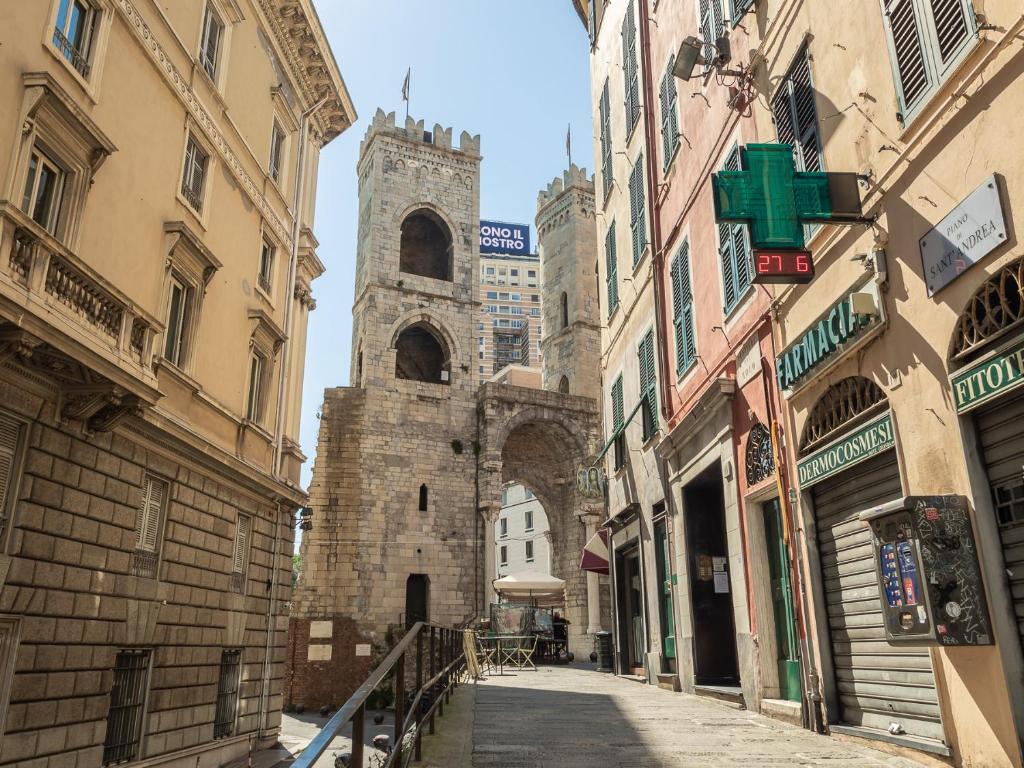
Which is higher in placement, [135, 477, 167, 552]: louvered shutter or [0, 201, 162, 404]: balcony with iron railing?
[0, 201, 162, 404]: balcony with iron railing

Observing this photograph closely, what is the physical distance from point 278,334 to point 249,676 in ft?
24.5

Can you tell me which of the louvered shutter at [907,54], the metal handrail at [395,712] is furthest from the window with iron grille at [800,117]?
the metal handrail at [395,712]

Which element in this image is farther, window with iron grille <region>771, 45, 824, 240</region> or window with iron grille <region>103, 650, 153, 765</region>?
window with iron grille <region>103, 650, 153, 765</region>

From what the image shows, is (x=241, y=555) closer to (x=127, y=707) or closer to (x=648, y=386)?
(x=127, y=707)

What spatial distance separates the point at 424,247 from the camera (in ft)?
119

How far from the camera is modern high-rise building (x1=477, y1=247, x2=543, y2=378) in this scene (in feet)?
346

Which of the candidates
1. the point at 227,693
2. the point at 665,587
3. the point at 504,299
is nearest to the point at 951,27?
the point at 665,587

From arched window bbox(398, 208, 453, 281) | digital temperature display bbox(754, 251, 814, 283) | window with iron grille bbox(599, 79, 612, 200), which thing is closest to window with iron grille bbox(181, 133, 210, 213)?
window with iron grille bbox(599, 79, 612, 200)

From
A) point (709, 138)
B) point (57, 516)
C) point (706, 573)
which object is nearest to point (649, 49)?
point (709, 138)

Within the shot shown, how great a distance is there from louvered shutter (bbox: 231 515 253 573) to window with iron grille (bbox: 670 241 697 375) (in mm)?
9546

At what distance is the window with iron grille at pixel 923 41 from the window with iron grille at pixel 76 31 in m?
10.1

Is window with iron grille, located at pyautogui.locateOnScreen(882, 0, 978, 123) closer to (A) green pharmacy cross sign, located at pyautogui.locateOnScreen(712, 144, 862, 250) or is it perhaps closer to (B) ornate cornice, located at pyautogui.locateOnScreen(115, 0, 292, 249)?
(A) green pharmacy cross sign, located at pyautogui.locateOnScreen(712, 144, 862, 250)

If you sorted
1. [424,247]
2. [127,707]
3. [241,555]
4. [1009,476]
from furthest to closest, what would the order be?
1. [424,247]
2. [241,555]
3. [127,707]
4. [1009,476]

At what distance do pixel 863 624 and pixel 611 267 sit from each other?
12.9 meters
